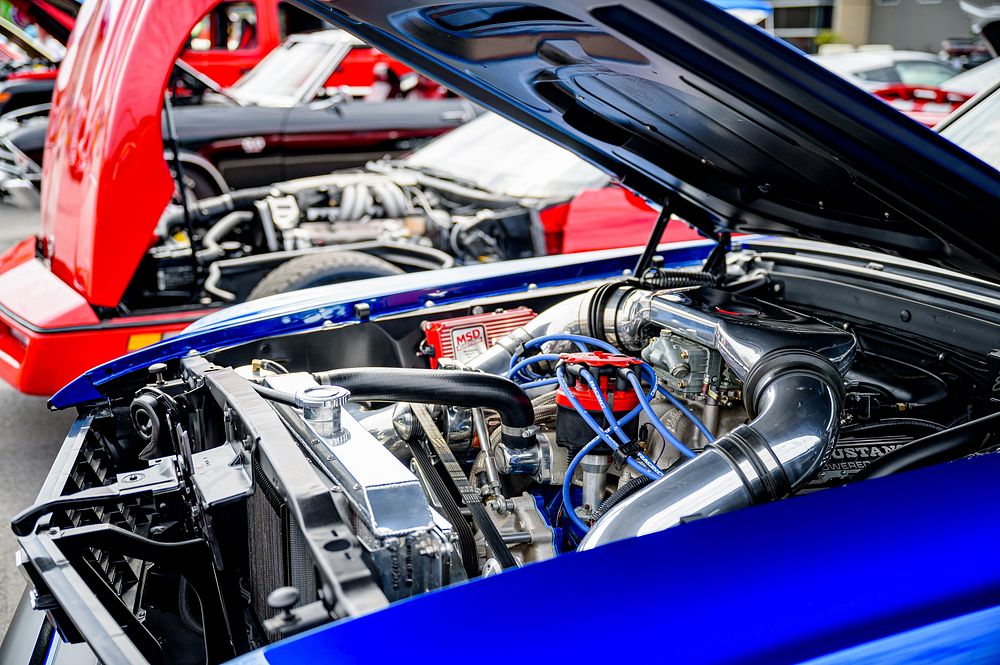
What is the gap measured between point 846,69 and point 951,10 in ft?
Result: 40.4

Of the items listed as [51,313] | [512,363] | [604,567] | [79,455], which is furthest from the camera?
[51,313]

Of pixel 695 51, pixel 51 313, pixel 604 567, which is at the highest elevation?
pixel 695 51

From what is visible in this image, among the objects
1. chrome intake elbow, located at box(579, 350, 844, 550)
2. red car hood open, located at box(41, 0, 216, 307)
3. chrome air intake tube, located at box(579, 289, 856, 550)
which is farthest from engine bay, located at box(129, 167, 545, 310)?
chrome intake elbow, located at box(579, 350, 844, 550)

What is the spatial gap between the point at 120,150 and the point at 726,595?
2.99 meters

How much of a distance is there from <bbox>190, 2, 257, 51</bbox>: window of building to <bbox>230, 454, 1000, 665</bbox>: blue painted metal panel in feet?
31.9

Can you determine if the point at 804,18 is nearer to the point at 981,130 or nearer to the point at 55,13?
the point at 55,13

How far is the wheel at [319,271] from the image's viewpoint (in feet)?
12.0

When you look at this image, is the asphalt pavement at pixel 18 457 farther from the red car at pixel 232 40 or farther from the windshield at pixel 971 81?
the windshield at pixel 971 81

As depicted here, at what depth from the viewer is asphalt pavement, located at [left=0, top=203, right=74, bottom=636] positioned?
2.67 m

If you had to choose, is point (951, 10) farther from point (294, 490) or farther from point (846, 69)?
point (294, 490)

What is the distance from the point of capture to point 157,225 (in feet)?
13.0

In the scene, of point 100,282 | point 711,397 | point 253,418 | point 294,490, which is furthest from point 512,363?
point 100,282

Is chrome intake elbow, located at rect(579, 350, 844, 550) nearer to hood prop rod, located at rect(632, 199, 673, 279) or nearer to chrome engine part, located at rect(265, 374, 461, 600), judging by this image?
chrome engine part, located at rect(265, 374, 461, 600)

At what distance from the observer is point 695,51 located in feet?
4.24
